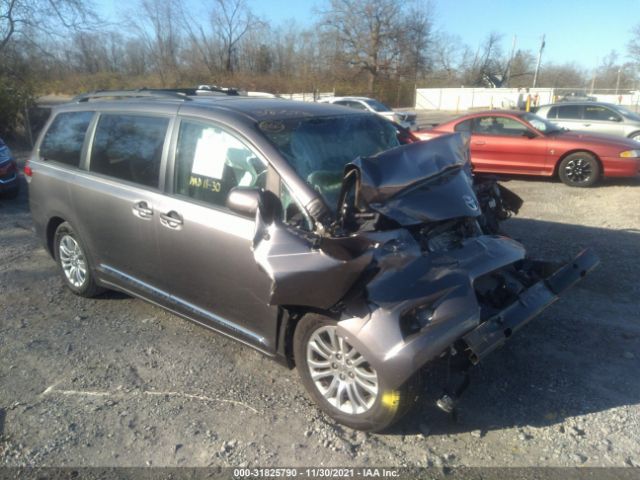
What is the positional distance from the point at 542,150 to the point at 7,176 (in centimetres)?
990

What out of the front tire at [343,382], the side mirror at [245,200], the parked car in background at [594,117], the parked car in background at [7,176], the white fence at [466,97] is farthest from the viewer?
the white fence at [466,97]

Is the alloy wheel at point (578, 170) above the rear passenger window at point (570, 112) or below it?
below

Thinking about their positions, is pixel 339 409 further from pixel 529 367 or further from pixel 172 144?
pixel 172 144

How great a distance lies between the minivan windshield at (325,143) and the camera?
325 centimetres

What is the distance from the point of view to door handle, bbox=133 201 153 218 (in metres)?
3.69

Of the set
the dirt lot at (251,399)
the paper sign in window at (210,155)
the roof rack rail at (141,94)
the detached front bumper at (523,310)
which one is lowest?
the dirt lot at (251,399)

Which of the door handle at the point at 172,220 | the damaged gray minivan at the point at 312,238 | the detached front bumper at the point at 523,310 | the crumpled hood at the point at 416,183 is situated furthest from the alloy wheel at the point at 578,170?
the door handle at the point at 172,220

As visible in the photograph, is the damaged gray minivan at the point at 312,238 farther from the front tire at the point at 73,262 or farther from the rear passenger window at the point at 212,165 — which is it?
the front tire at the point at 73,262

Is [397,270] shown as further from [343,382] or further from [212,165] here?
[212,165]

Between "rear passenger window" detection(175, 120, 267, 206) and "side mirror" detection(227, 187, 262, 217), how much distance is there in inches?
10.5

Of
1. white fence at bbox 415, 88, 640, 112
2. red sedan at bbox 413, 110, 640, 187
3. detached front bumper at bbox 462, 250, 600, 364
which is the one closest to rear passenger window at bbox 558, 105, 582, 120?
red sedan at bbox 413, 110, 640, 187

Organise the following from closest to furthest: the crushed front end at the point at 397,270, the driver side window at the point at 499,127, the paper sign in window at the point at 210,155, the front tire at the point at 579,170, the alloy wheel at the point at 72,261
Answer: the crushed front end at the point at 397,270
the paper sign in window at the point at 210,155
the alloy wheel at the point at 72,261
the front tire at the point at 579,170
the driver side window at the point at 499,127

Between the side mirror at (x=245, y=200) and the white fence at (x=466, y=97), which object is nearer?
the side mirror at (x=245, y=200)

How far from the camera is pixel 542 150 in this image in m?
9.59
